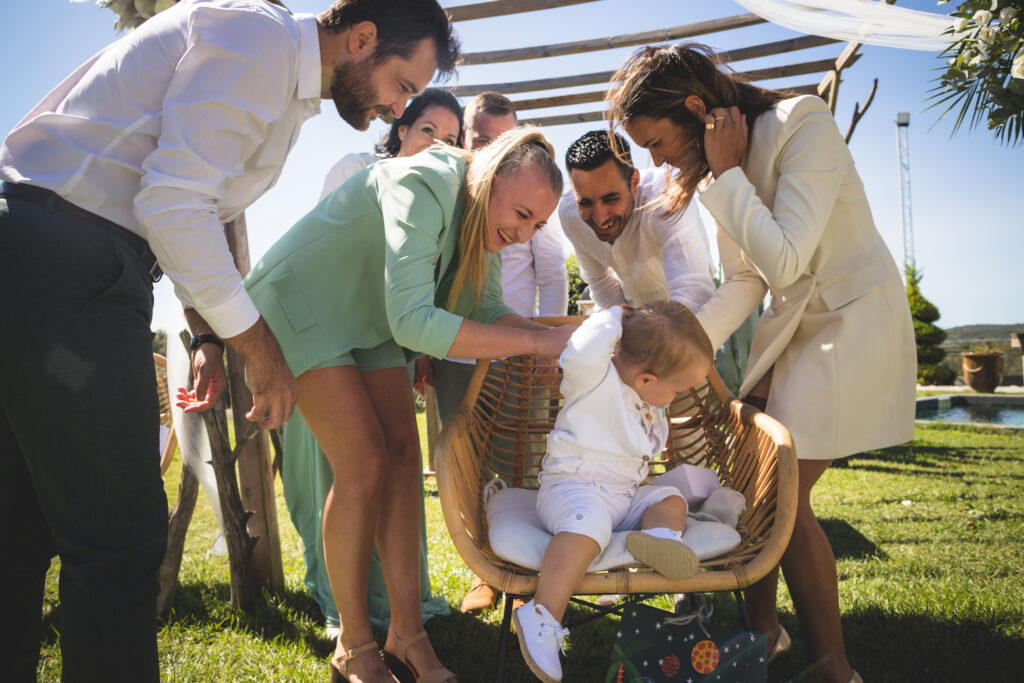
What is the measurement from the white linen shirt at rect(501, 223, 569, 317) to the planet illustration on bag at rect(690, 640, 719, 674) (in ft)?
5.38

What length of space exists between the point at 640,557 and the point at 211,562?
2736 mm

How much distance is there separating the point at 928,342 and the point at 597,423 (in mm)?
14863

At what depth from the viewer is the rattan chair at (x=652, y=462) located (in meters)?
1.47

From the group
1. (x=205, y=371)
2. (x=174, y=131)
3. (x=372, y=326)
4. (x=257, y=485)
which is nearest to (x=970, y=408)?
(x=257, y=485)

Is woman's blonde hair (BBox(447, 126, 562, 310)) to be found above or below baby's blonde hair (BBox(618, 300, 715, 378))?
above

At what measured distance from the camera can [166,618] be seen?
254 cm

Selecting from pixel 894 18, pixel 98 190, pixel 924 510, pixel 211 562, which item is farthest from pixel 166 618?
pixel 894 18

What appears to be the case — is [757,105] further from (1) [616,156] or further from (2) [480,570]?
(2) [480,570]

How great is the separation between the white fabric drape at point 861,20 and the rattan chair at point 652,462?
2.38 m

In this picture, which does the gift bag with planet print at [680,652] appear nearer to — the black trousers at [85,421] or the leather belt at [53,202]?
the black trousers at [85,421]

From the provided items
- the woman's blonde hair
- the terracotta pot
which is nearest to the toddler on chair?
the woman's blonde hair

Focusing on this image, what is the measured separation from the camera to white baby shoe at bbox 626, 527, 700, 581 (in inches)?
54.5

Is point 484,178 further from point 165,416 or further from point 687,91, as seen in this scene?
point 165,416

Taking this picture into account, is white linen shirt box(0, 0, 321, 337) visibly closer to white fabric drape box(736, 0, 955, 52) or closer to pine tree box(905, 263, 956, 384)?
white fabric drape box(736, 0, 955, 52)
